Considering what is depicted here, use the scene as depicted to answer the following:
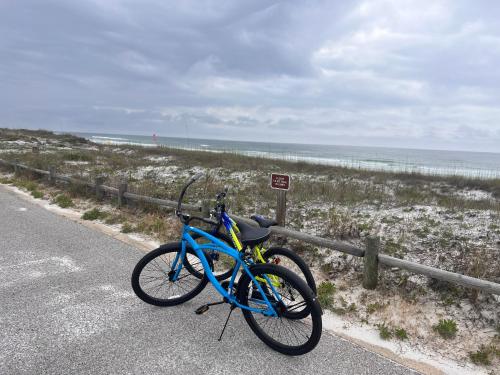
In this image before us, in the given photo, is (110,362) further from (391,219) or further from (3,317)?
(391,219)

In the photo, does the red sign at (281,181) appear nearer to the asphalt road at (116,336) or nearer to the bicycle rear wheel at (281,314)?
the asphalt road at (116,336)

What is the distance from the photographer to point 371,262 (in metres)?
3.82

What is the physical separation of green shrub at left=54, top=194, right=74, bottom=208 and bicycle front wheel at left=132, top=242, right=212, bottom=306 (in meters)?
5.69

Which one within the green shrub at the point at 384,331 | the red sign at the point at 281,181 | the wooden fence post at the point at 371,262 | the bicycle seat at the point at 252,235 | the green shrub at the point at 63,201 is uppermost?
the red sign at the point at 281,181

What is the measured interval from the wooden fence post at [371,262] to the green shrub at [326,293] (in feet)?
1.38

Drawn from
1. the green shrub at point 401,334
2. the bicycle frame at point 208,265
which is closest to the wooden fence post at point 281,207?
the bicycle frame at point 208,265

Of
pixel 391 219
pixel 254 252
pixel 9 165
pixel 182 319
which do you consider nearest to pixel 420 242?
pixel 391 219

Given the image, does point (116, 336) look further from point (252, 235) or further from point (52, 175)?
point (52, 175)

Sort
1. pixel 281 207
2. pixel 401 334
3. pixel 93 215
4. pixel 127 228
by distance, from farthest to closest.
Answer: pixel 93 215
pixel 127 228
pixel 281 207
pixel 401 334

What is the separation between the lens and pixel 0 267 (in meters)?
4.23

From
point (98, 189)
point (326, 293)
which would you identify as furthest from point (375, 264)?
point (98, 189)

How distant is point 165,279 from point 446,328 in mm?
3003

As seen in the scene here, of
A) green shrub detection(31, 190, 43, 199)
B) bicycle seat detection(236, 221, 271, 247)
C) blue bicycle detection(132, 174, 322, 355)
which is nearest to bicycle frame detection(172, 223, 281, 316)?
blue bicycle detection(132, 174, 322, 355)

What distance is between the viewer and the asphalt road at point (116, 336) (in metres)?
2.54
